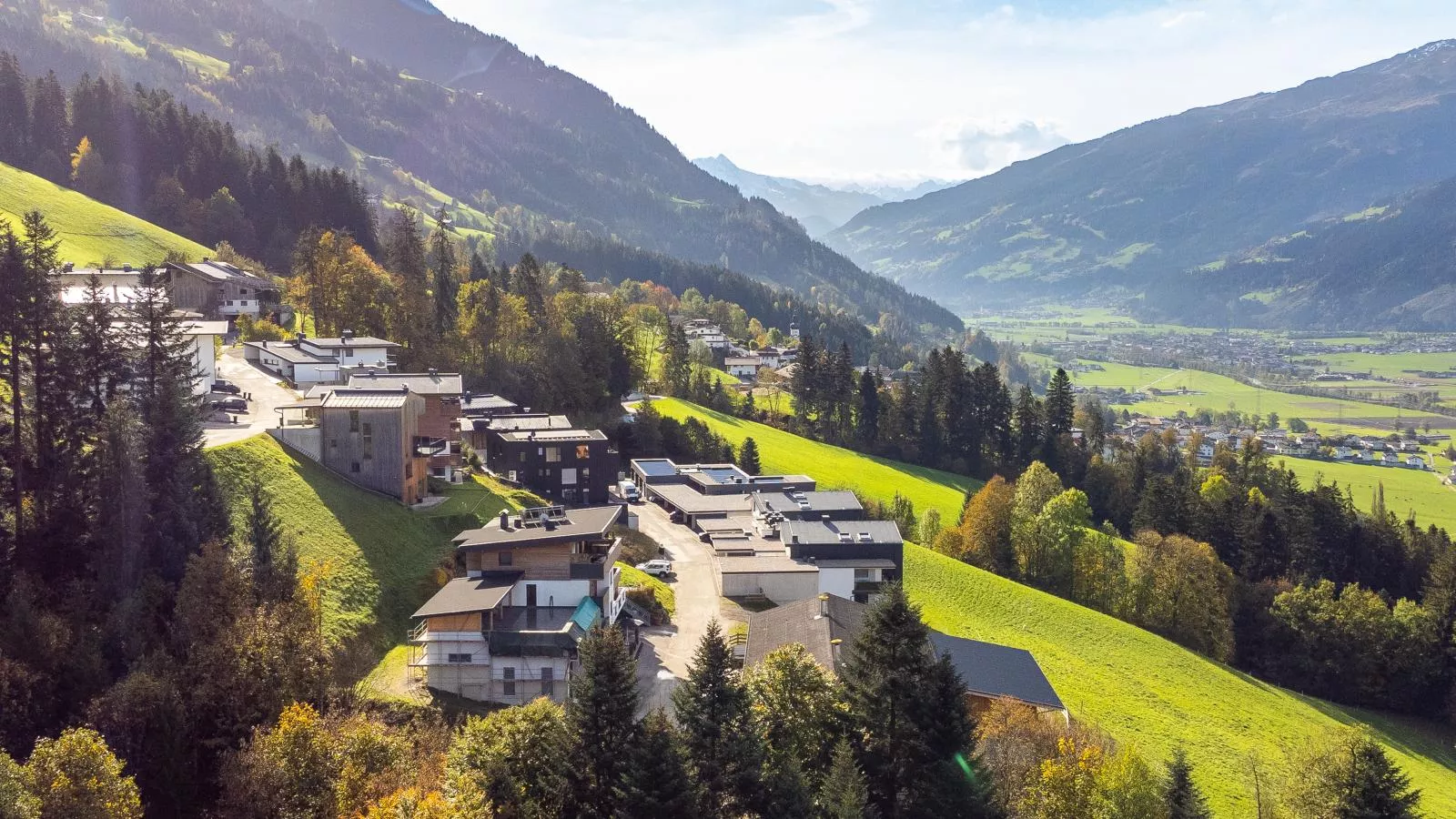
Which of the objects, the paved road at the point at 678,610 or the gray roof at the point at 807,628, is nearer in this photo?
the paved road at the point at 678,610

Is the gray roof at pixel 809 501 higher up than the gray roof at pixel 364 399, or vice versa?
the gray roof at pixel 364 399

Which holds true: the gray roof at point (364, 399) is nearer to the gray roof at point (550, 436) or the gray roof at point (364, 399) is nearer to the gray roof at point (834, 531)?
the gray roof at point (550, 436)

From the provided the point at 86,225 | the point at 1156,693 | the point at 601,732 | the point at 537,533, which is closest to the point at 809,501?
the point at 1156,693

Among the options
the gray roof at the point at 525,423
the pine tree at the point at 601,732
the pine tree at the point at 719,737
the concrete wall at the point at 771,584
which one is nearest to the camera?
the pine tree at the point at 601,732

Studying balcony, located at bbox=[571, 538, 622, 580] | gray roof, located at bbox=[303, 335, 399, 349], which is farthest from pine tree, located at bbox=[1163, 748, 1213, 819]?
gray roof, located at bbox=[303, 335, 399, 349]

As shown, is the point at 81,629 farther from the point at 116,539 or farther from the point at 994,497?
the point at 994,497

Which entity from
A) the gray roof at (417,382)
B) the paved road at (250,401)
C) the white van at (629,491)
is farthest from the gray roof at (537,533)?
the white van at (629,491)

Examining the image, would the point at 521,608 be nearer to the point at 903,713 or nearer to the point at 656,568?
the point at 656,568
